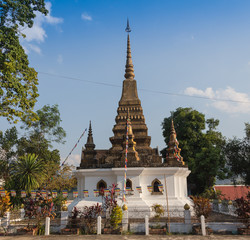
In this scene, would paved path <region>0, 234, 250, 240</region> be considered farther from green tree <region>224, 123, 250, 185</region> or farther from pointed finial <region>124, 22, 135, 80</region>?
green tree <region>224, 123, 250, 185</region>

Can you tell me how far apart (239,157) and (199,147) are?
16.5 feet

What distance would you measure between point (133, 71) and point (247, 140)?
692 inches

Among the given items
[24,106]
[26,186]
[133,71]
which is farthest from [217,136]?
[24,106]

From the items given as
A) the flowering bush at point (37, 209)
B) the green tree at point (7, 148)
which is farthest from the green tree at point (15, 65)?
the green tree at point (7, 148)

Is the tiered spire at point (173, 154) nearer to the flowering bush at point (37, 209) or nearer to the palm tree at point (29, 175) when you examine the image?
the flowering bush at point (37, 209)

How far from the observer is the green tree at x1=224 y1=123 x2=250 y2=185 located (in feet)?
109

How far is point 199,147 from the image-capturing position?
114 feet

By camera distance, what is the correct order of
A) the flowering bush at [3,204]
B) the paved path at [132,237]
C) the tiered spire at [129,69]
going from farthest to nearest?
the tiered spire at [129,69] < the flowering bush at [3,204] < the paved path at [132,237]

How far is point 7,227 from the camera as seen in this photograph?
1480cm

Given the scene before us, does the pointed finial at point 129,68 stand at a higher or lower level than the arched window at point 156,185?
higher

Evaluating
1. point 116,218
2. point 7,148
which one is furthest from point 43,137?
point 116,218

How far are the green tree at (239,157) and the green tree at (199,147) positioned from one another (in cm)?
125

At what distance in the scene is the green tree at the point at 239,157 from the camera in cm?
3309

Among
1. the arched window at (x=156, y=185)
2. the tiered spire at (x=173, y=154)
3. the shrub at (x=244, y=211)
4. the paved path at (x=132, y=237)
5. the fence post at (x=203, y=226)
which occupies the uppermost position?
the tiered spire at (x=173, y=154)
